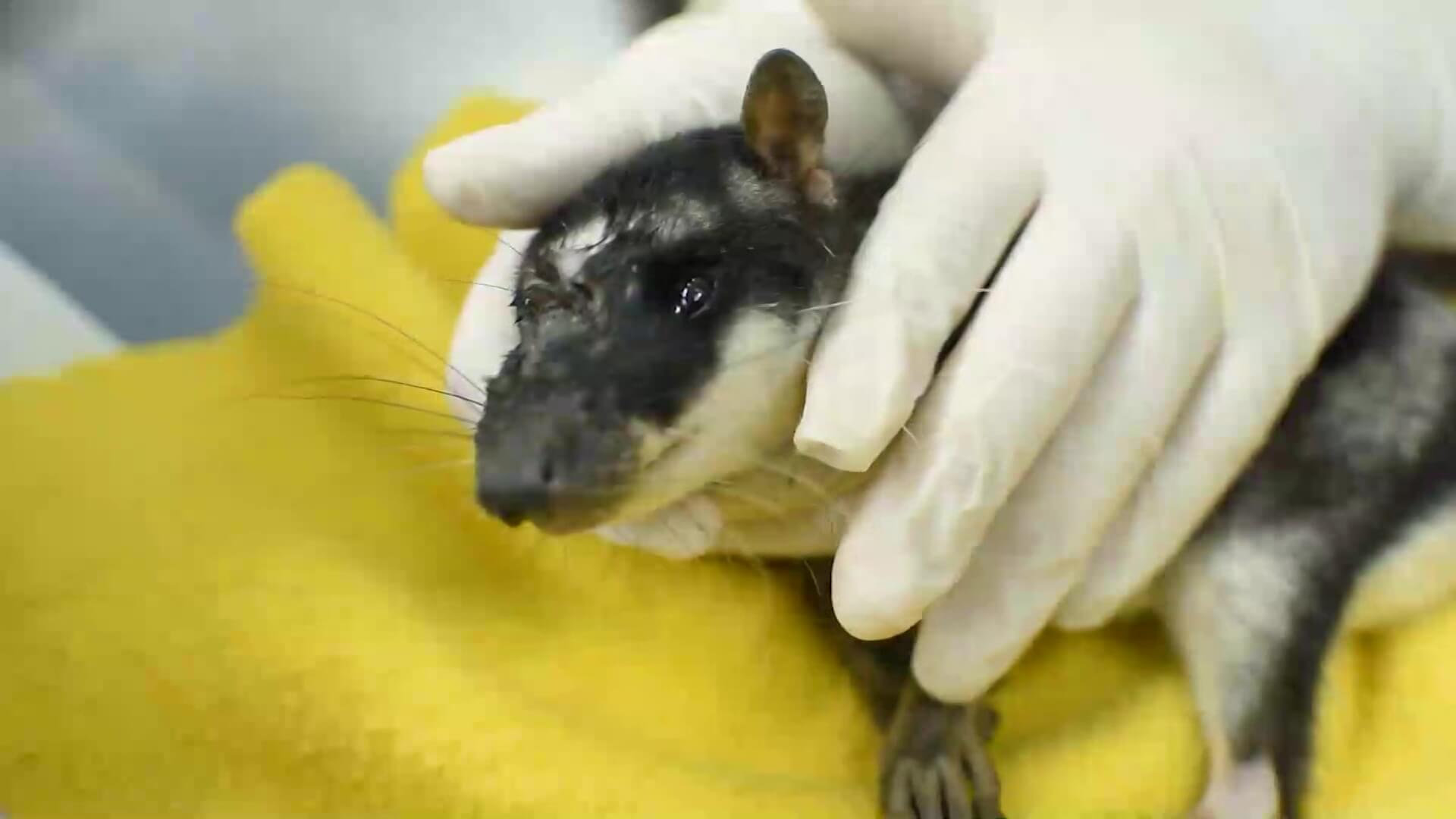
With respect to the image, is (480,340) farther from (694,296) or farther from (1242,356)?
(1242,356)

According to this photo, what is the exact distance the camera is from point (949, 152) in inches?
29.0

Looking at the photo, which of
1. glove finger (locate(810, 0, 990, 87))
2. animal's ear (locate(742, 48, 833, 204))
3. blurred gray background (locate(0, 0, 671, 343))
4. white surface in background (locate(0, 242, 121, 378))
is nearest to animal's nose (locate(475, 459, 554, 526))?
animal's ear (locate(742, 48, 833, 204))

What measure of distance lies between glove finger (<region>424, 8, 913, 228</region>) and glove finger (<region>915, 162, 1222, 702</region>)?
1.01 ft

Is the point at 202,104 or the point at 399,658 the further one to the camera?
the point at 202,104

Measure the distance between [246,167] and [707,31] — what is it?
74 centimetres

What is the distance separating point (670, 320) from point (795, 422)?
5.0 inches

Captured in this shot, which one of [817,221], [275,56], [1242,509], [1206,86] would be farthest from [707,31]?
[275,56]

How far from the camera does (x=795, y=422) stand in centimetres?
76

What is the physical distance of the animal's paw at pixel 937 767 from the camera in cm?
83

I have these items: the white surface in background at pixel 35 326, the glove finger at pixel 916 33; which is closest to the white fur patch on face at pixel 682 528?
the glove finger at pixel 916 33

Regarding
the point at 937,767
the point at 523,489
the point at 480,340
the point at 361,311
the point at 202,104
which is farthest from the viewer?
the point at 202,104

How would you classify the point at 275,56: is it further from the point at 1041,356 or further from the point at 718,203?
the point at 1041,356

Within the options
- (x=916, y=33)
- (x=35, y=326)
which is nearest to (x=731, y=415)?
(x=916, y=33)

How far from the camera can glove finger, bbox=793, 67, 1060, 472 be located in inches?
26.0
